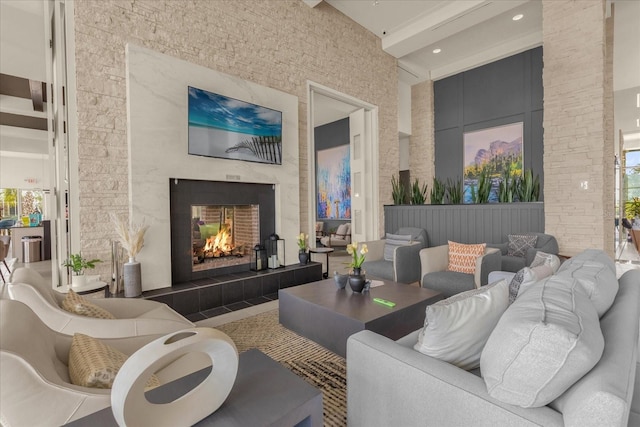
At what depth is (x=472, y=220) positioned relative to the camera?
516 centimetres

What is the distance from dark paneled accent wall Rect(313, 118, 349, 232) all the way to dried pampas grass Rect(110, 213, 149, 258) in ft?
21.5

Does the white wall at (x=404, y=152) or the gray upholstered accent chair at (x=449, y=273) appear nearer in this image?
the gray upholstered accent chair at (x=449, y=273)

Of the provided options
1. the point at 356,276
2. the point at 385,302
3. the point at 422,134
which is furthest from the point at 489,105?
the point at 385,302

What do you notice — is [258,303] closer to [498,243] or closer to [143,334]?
[143,334]

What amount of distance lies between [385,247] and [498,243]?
1904mm

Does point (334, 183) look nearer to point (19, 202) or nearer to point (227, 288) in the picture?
point (227, 288)

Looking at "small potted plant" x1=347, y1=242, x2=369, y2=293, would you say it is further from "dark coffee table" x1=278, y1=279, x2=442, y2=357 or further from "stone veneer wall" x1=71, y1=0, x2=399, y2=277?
"stone veneer wall" x1=71, y1=0, x2=399, y2=277

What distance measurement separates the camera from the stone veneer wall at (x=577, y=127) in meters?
4.29

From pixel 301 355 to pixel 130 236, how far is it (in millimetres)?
2147

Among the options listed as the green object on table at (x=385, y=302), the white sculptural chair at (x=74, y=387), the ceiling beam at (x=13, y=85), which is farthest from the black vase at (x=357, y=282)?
the ceiling beam at (x=13, y=85)

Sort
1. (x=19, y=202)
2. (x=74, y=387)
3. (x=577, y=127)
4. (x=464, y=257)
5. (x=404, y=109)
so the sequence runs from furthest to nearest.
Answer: (x=19, y=202)
(x=404, y=109)
(x=577, y=127)
(x=464, y=257)
(x=74, y=387)

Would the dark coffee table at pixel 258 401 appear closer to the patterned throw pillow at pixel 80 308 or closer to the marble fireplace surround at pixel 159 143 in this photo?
the patterned throw pillow at pixel 80 308

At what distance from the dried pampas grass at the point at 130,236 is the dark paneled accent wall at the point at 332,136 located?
6551 mm

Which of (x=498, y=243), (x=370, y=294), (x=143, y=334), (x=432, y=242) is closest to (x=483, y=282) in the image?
(x=370, y=294)
